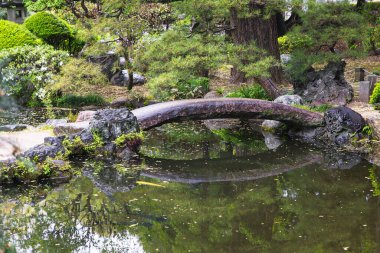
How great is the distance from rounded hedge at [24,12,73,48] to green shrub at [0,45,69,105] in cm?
198

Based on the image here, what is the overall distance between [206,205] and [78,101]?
26.1 feet

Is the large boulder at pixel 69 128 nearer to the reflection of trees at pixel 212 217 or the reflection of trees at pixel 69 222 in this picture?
the reflection of trees at pixel 212 217

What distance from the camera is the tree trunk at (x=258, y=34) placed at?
14555 millimetres

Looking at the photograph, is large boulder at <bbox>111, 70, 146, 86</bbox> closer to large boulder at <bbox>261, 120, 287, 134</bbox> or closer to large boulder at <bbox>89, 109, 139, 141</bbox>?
large boulder at <bbox>261, 120, 287, 134</bbox>

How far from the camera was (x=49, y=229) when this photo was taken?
7.21 metres

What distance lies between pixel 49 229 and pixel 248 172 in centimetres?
373

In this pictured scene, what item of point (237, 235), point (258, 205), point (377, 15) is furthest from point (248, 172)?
point (377, 15)

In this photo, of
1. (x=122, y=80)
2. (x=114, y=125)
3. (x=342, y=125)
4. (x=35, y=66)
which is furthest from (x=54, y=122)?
(x=342, y=125)

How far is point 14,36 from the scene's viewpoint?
16094 mm

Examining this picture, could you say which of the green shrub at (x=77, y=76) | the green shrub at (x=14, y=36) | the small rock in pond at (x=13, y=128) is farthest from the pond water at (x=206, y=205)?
the green shrub at (x=14, y=36)

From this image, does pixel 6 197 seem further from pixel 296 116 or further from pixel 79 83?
pixel 79 83

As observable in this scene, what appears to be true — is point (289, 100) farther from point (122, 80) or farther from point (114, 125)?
point (122, 80)

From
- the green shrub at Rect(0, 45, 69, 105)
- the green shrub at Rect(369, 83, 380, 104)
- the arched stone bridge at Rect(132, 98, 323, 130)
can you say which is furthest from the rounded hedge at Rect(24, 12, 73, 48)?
the green shrub at Rect(369, 83, 380, 104)

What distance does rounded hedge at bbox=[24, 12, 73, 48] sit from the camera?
17234 millimetres
